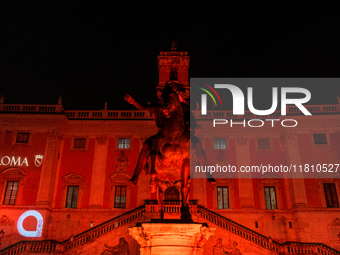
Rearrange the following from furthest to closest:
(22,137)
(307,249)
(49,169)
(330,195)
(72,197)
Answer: (22,137) → (72,197) → (49,169) → (330,195) → (307,249)

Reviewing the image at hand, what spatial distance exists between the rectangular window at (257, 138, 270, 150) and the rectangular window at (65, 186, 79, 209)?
17734 millimetres

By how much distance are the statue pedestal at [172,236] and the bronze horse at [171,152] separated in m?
0.80

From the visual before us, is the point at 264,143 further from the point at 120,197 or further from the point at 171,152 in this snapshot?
the point at 171,152

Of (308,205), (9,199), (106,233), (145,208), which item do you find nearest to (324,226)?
(308,205)

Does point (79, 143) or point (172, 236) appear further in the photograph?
point (79, 143)

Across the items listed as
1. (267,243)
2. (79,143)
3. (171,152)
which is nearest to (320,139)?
(267,243)

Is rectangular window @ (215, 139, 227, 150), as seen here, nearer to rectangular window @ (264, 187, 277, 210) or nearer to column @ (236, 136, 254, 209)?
column @ (236, 136, 254, 209)

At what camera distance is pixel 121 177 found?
104 feet

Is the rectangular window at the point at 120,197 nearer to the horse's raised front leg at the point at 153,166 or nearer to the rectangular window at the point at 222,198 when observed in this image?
the rectangular window at the point at 222,198

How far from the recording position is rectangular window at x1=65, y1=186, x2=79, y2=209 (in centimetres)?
3091

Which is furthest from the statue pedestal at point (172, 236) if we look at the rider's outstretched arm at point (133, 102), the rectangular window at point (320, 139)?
the rectangular window at point (320, 139)

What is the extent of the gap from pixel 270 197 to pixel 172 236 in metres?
25.6

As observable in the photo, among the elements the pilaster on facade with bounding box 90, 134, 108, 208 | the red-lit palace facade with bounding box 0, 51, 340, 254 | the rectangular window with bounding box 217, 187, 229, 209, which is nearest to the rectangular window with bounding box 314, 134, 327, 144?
the red-lit palace facade with bounding box 0, 51, 340, 254

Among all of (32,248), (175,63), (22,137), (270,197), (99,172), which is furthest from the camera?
(175,63)
